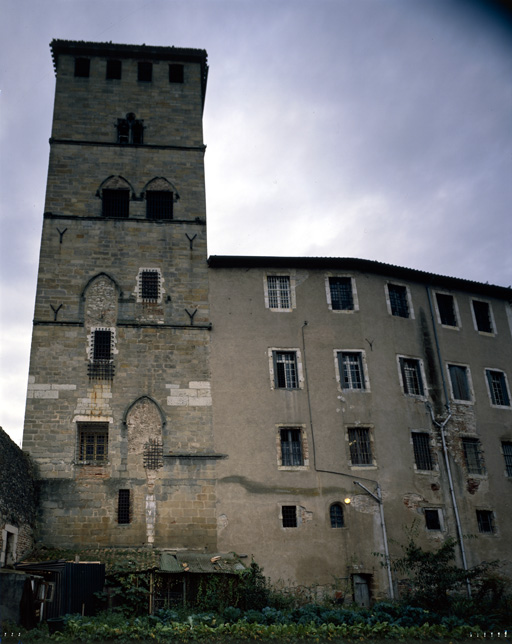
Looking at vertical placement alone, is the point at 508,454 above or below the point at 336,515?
above

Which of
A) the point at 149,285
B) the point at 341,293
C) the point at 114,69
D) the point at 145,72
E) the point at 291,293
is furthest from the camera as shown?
the point at 145,72

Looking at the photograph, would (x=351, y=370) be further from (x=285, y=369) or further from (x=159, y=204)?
(x=159, y=204)

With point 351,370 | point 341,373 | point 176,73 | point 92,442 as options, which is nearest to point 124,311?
point 92,442

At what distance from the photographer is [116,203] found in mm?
28875

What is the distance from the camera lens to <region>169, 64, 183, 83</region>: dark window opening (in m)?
32.4

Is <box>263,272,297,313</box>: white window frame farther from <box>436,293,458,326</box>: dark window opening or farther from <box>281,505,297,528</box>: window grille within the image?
<box>281,505,297,528</box>: window grille

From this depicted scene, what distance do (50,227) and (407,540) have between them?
714 inches

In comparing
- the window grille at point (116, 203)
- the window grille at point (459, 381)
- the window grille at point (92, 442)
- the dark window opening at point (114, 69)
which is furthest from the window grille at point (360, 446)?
the dark window opening at point (114, 69)

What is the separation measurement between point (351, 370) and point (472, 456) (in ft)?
19.0

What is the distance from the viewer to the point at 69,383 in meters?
24.8

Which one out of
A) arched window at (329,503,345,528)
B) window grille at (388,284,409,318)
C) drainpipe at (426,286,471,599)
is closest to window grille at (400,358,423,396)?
drainpipe at (426,286,471,599)

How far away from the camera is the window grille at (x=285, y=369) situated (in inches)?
1022

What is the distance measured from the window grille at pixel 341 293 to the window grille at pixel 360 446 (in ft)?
16.2

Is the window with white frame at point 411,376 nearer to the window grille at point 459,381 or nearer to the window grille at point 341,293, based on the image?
the window grille at point 459,381
